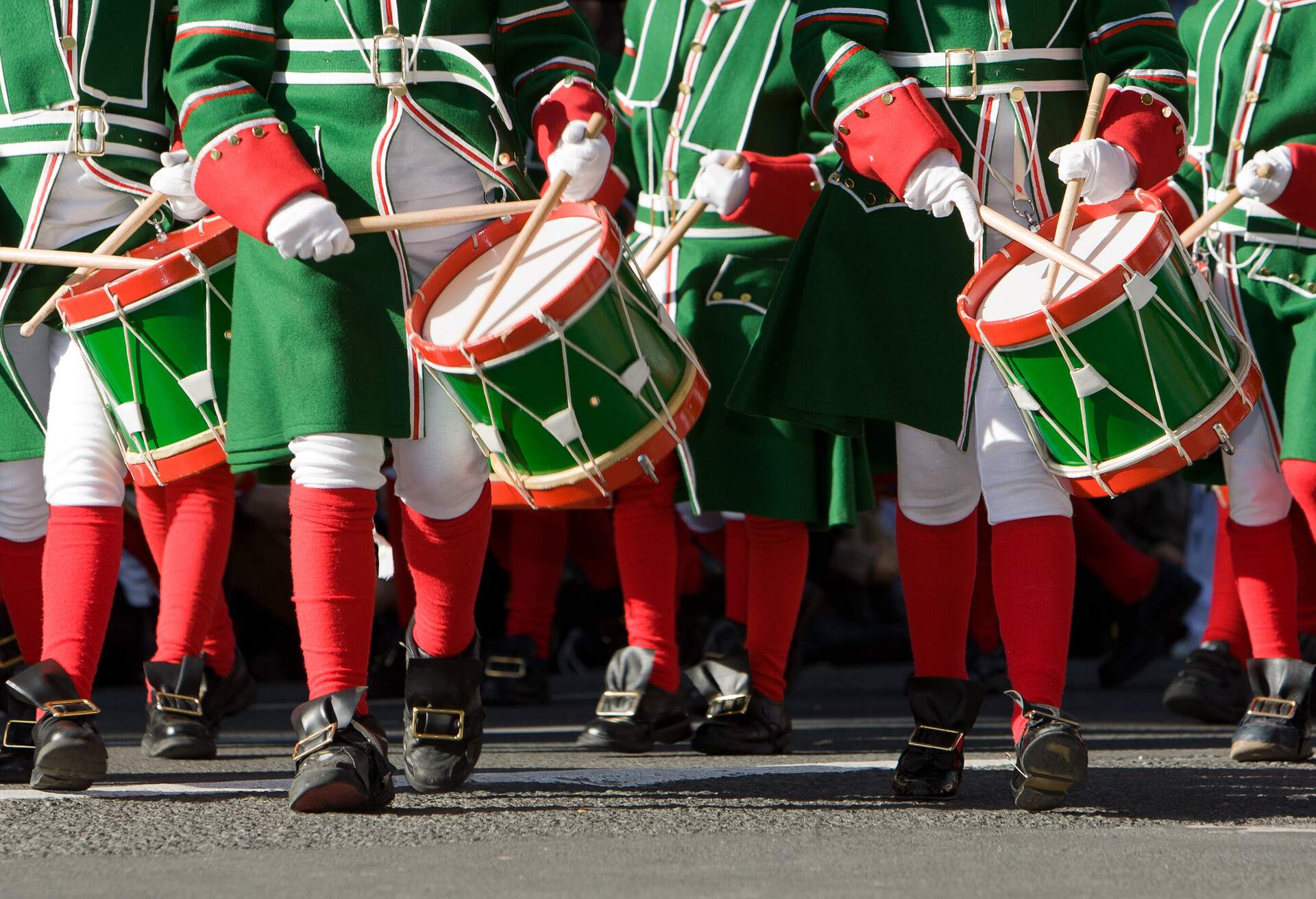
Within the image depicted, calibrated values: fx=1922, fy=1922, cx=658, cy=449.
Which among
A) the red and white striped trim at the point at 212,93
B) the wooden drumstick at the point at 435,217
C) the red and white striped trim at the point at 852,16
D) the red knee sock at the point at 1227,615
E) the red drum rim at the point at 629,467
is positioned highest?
the red and white striped trim at the point at 852,16

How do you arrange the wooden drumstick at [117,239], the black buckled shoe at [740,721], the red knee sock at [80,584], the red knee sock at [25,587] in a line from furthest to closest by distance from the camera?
1. the black buckled shoe at [740,721]
2. the red knee sock at [25,587]
3. the wooden drumstick at [117,239]
4. the red knee sock at [80,584]

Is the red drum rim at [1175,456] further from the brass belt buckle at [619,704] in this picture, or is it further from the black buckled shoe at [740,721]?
the brass belt buckle at [619,704]

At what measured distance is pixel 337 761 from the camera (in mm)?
2951

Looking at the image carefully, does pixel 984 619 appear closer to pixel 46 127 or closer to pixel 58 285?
pixel 58 285

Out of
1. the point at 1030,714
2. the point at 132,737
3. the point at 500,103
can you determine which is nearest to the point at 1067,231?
the point at 1030,714

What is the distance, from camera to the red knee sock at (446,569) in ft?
10.7

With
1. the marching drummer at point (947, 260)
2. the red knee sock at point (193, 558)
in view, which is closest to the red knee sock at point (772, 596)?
the marching drummer at point (947, 260)

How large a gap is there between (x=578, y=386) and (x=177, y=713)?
1.55 m

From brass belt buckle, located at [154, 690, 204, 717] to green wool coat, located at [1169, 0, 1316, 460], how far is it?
2.34m

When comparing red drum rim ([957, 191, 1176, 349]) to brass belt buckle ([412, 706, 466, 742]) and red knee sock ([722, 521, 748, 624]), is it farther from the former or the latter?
red knee sock ([722, 521, 748, 624])

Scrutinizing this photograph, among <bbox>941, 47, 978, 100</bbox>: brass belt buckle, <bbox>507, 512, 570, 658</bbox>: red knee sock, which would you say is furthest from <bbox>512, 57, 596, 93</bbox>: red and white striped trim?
<bbox>507, 512, 570, 658</bbox>: red knee sock

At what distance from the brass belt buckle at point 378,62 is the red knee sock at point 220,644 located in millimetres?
1669

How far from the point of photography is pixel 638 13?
4.47 metres

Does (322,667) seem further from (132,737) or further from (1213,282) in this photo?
(1213,282)
